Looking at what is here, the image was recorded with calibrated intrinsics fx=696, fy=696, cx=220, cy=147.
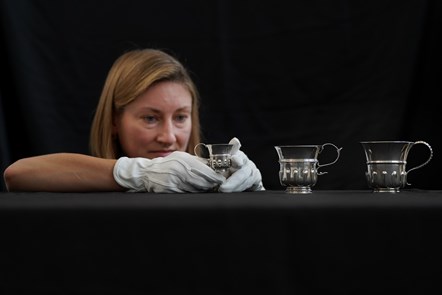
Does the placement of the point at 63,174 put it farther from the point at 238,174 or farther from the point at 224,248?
the point at 224,248

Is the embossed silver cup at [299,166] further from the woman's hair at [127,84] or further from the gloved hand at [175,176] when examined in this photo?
the woman's hair at [127,84]

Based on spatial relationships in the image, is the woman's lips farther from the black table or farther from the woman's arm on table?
the black table

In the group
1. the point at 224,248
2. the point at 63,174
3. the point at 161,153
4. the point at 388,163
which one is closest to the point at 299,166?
the point at 388,163

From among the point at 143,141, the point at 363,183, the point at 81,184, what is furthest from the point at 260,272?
the point at 363,183

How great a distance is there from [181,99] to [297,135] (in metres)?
0.76

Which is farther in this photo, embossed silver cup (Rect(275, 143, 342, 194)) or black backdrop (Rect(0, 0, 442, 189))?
black backdrop (Rect(0, 0, 442, 189))

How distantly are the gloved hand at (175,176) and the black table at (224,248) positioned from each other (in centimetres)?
37

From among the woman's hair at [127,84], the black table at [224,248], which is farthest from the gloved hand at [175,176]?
the woman's hair at [127,84]

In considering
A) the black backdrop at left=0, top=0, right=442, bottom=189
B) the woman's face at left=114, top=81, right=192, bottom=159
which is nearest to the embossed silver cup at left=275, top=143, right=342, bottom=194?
the woman's face at left=114, top=81, right=192, bottom=159

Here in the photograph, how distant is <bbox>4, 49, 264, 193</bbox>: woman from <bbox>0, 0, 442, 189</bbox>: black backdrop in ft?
1.78

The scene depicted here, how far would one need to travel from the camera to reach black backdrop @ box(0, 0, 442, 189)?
240 centimetres

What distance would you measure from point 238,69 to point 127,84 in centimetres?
72

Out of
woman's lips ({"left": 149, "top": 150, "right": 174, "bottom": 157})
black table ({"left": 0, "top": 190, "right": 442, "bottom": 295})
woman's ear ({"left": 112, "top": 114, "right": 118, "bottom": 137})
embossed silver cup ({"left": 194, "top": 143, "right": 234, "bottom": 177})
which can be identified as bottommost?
black table ({"left": 0, "top": 190, "right": 442, "bottom": 295})

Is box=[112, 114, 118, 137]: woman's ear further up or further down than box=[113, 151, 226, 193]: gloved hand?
further up
